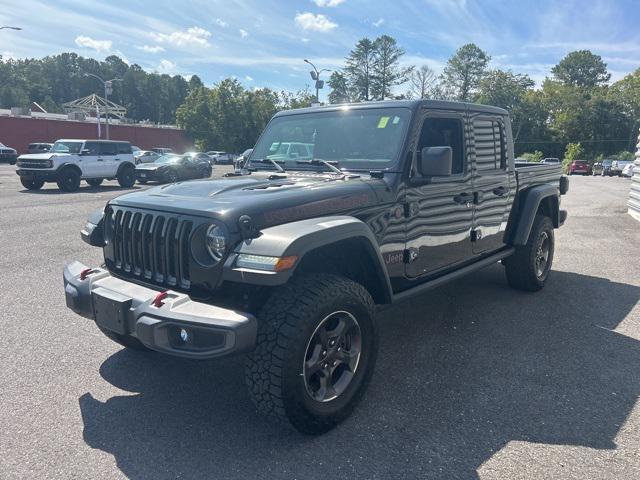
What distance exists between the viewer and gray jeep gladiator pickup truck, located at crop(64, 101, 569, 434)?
2.56 meters

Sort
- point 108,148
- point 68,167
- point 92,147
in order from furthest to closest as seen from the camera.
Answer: point 108,148 → point 92,147 → point 68,167

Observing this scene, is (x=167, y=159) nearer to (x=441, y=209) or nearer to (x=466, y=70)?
(x=441, y=209)

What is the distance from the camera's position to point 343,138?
12.9 feet

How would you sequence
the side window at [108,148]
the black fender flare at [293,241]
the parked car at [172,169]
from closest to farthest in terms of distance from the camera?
Answer: the black fender flare at [293,241] < the side window at [108,148] < the parked car at [172,169]

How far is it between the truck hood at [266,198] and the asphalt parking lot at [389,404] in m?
1.21

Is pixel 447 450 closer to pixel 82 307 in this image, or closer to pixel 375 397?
pixel 375 397

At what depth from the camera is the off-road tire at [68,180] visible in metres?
16.6

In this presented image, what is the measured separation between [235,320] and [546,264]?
4.65 meters

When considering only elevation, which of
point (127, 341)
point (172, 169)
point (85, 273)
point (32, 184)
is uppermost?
point (85, 273)

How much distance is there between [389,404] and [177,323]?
1.49 metres

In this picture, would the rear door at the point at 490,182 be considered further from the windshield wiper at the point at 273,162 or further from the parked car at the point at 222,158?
the parked car at the point at 222,158

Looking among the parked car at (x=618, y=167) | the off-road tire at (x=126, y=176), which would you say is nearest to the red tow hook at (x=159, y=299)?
the off-road tire at (x=126, y=176)

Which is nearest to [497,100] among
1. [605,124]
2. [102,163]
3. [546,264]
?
[605,124]

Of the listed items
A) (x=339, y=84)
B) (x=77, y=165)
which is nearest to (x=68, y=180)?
(x=77, y=165)
